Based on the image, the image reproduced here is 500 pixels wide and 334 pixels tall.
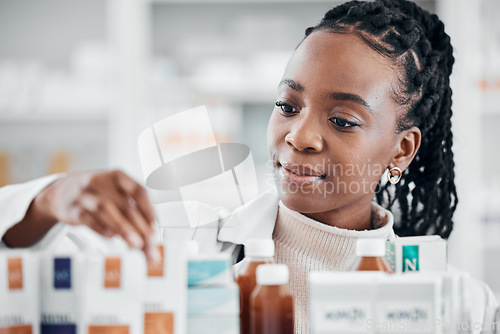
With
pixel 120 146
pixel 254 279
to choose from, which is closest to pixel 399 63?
pixel 254 279

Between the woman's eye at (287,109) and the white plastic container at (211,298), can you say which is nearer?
the white plastic container at (211,298)

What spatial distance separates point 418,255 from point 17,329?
0.52 metres

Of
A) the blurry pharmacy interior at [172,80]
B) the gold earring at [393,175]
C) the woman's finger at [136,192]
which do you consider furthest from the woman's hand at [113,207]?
the blurry pharmacy interior at [172,80]

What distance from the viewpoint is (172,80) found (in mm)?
2873

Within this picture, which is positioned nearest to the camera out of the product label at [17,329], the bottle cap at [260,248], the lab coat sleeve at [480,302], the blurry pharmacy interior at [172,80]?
the product label at [17,329]

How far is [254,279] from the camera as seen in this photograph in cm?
73

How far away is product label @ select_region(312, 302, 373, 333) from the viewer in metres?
0.65

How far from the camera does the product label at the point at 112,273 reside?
0.65 m

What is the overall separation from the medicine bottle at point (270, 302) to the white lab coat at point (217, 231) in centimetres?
18

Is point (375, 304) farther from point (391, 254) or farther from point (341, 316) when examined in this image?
point (391, 254)

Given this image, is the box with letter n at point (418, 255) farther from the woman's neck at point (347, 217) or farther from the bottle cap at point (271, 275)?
the woman's neck at point (347, 217)

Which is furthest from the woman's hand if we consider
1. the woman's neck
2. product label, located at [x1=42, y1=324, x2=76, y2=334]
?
the woman's neck

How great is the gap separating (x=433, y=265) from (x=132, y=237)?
0.42m

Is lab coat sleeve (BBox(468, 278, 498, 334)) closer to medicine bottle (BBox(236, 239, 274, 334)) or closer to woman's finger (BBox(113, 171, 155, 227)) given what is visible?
medicine bottle (BBox(236, 239, 274, 334))
